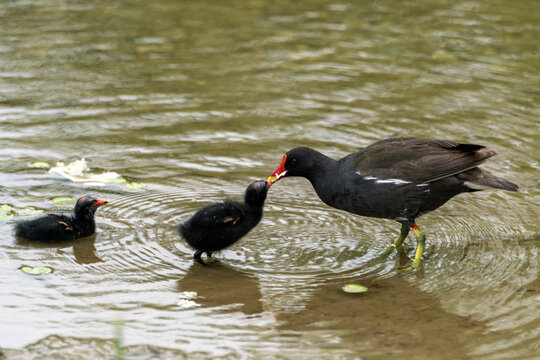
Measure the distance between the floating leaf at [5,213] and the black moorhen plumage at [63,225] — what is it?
0.32 meters

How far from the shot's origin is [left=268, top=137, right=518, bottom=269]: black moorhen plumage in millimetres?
6680

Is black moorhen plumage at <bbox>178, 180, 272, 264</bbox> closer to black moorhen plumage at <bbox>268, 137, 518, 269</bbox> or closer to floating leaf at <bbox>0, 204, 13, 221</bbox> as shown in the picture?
black moorhen plumage at <bbox>268, 137, 518, 269</bbox>

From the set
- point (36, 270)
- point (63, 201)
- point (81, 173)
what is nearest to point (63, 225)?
point (36, 270)

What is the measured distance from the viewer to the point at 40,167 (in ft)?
27.2

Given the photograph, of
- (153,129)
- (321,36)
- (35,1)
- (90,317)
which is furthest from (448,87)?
(35,1)

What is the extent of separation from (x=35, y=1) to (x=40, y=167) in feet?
21.5

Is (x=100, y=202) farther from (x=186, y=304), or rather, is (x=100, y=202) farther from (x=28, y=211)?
(x=186, y=304)

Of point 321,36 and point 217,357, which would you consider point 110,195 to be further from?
point 321,36

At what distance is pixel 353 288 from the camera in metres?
6.06

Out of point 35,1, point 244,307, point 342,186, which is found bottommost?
point 244,307

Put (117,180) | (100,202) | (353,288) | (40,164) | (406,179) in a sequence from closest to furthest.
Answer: (353,288), (406,179), (100,202), (117,180), (40,164)

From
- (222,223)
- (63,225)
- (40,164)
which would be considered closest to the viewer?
(222,223)

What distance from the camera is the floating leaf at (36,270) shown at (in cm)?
621

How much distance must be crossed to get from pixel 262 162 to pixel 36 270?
9.65ft
